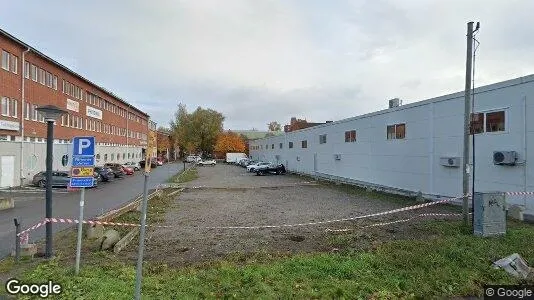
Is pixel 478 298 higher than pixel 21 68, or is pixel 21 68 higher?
pixel 21 68

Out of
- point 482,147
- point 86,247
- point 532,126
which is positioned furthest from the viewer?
point 482,147

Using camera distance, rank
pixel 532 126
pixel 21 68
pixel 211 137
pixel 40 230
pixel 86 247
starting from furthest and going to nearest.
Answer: pixel 211 137
pixel 21 68
pixel 532 126
pixel 40 230
pixel 86 247

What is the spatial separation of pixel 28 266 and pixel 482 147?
16.3 m

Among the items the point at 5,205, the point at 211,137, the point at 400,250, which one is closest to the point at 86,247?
the point at 400,250

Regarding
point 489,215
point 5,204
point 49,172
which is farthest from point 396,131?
point 5,204

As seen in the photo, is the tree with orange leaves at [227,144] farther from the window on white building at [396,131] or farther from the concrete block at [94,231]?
the concrete block at [94,231]

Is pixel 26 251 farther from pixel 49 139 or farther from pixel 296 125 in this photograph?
pixel 296 125

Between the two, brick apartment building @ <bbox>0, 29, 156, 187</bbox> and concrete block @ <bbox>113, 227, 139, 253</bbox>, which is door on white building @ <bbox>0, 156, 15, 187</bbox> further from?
concrete block @ <bbox>113, 227, 139, 253</bbox>

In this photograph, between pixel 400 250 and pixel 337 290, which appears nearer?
pixel 337 290

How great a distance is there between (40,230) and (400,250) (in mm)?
11049

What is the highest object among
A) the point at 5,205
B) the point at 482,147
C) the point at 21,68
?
the point at 21,68

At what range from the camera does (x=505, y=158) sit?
13898 mm

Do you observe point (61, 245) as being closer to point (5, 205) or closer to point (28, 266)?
point (28, 266)

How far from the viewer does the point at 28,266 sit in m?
7.63
